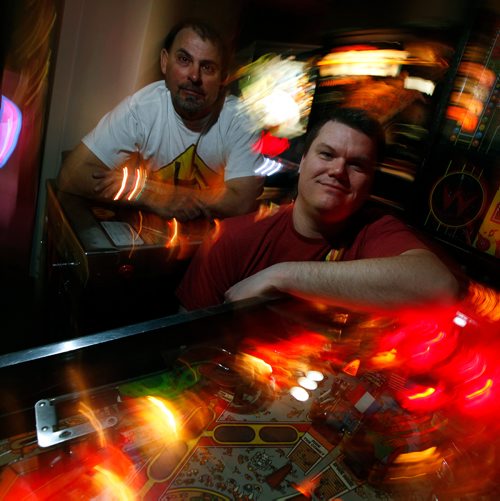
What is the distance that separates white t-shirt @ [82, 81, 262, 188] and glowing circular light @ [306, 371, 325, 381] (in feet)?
4.81

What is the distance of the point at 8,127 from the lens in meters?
2.11

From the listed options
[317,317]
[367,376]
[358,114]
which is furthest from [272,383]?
[358,114]

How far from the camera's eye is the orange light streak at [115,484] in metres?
0.82

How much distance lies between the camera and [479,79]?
288 cm

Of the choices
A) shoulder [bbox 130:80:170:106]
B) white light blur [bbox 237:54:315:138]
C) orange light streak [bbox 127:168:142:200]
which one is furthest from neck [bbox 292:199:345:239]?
white light blur [bbox 237:54:315:138]

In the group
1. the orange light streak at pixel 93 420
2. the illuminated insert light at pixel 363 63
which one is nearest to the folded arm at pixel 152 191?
the orange light streak at pixel 93 420

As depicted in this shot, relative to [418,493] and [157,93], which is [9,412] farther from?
[157,93]

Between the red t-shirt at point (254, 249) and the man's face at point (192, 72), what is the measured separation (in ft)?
2.64

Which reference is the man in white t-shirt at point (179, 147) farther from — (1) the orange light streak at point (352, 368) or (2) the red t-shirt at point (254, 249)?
(1) the orange light streak at point (352, 368)

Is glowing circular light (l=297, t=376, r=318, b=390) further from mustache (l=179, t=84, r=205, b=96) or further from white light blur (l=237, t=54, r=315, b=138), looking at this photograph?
white light blur (l=237, t=54, r=315, b=138)

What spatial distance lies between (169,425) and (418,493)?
0.62 m

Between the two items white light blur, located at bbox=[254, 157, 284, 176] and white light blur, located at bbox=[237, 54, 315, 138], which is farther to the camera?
white light blur, located at bbox=[237, 54, 315, 138]

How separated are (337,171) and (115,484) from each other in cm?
141

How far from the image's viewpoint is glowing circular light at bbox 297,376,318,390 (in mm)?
1233
